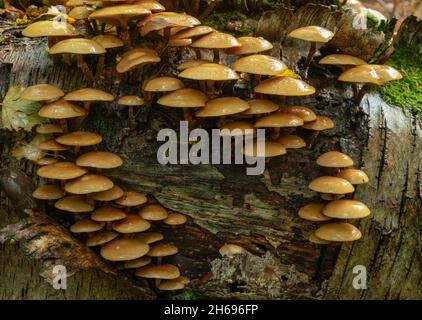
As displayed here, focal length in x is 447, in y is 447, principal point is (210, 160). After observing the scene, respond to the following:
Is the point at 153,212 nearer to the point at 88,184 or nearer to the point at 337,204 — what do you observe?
the point at 88,184

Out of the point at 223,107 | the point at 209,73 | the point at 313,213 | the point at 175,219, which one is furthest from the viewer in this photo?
the point at 175,219

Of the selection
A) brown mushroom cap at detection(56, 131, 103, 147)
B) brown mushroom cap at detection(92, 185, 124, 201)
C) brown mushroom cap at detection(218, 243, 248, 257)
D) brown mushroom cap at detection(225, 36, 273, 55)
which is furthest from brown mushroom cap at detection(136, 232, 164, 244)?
brown mushroom cap at detection(225, 36, 273, 55)

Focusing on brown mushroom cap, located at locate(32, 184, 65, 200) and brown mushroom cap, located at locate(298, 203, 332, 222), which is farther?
brown mushroom cap, located at locate(32, 184, 65, 200)

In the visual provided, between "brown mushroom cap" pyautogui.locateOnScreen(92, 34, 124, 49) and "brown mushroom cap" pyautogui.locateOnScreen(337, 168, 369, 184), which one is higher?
"brown mushroom cap" pyautogui.locateOnScreen(92, 34, 124, 49)

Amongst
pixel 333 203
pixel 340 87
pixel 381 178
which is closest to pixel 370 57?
pixel 340 87

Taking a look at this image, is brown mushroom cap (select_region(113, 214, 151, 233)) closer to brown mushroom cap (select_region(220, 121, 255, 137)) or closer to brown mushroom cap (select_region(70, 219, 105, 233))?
brown mushroom cap (select_region(70, 219, 105, 233))

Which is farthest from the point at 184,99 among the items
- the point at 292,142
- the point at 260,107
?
the point at 292,142
